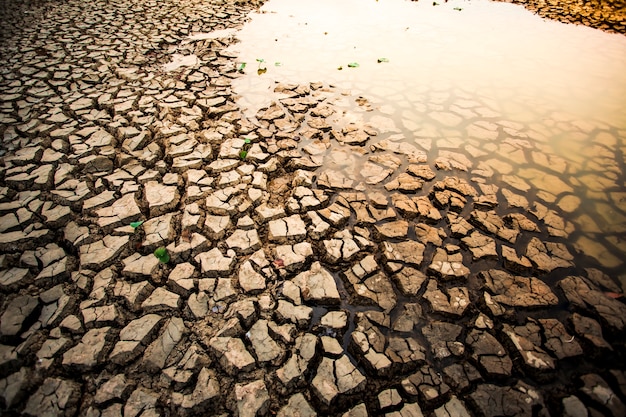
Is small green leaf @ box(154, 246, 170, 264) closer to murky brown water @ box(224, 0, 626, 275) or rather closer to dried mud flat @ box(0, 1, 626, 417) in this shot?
dried mud flat @ box(0, 1, 626, 417)

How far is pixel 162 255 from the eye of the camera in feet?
6.68

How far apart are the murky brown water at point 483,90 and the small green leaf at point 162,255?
1605 mm

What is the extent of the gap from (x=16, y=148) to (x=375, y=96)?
3986mm

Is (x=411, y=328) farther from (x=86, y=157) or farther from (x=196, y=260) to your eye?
(x=86, y=157)

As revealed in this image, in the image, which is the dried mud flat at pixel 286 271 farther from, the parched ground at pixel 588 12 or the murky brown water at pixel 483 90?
the parched ground at pixel 588 12

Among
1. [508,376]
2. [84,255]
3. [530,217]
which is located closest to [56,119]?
[84,255]

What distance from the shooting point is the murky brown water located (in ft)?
8.89

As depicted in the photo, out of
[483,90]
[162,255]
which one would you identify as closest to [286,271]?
[162,255]

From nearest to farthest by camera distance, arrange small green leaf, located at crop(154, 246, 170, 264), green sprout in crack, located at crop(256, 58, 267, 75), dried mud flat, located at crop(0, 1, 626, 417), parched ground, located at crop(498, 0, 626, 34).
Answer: dried mud flat, located at crop(0, 1, 626, 417) < small green leaf, located at crop(154, 246, 170, 264) < green sprout in crack, located at crop(256, 58, 267, 75) < parched ground, located at crop(498, 0, 626, 34)

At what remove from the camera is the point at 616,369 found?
Result: 1566 mm

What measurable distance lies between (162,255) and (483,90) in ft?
14.6

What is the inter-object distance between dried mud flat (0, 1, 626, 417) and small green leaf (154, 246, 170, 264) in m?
0.06

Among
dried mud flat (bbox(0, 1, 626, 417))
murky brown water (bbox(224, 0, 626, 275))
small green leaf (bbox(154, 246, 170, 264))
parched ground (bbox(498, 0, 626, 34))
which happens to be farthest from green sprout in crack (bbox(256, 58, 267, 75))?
parched ground (bbox(498, 0, 626, 34))

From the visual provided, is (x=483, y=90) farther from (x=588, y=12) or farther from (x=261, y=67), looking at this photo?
(x=588, y=12)
